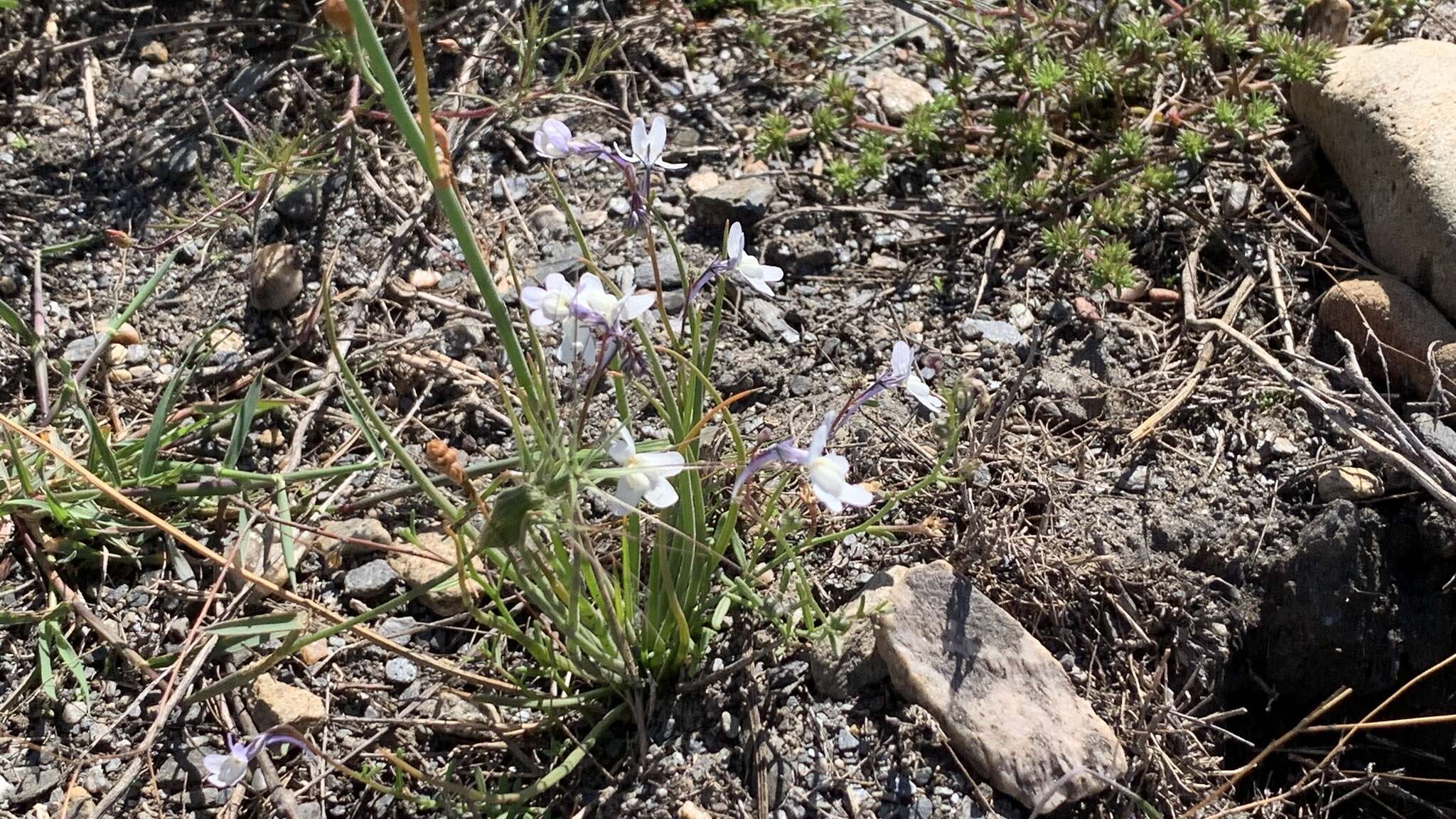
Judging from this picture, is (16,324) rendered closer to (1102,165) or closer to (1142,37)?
(1102,165)

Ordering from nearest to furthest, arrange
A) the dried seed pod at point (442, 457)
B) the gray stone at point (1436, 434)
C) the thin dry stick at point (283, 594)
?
the dried seed pod at point (442, 457), the thin dry stick at point (283, 594), the gray stone at point (1436, 434)

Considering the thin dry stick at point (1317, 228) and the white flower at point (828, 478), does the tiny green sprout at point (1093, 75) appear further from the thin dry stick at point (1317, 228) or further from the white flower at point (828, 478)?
the white flower at point (828, 478)

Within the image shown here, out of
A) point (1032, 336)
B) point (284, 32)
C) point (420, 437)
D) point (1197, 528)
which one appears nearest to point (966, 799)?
point (1197, 528)

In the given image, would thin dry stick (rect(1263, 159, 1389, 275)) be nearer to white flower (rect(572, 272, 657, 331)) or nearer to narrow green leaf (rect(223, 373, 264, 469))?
white flower (rect(572, 272, 657, 331))

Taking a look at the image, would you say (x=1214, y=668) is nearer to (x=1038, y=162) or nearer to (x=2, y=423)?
(x=1038, y=162)

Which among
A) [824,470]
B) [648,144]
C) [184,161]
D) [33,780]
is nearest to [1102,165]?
[648,144]

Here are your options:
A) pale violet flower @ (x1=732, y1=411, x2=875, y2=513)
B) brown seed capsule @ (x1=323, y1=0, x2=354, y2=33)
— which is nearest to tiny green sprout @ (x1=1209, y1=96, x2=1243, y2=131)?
pale violet flower @ (x1=732, y1=411, x2=875, y2=513)

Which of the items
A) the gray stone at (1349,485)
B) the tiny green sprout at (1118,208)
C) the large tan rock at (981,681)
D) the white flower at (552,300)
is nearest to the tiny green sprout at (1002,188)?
the tiny green sprout at (1118,208)
